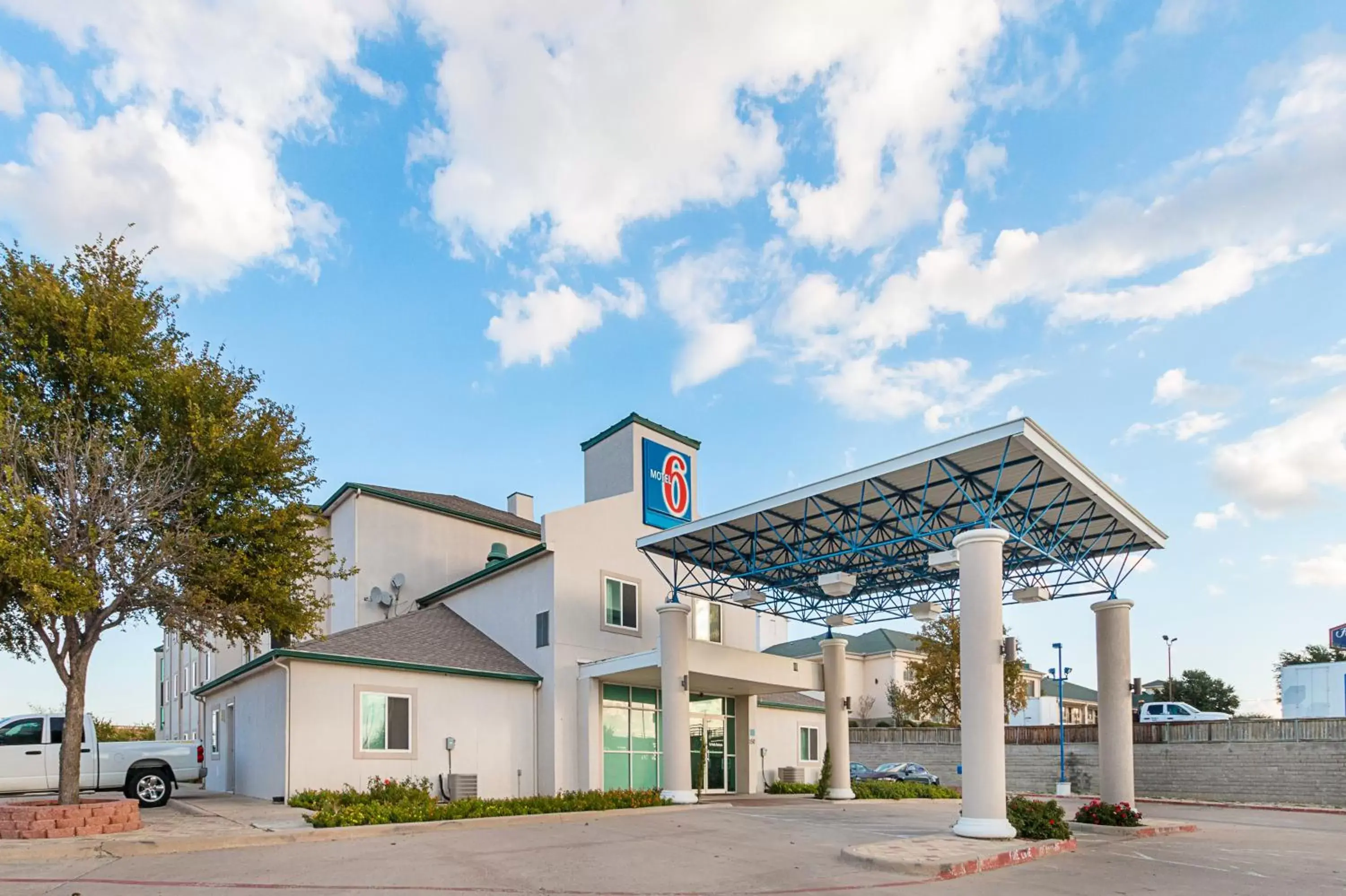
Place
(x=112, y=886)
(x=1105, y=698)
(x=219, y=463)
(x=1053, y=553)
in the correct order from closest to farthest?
1. (x=112, y=886)
2. (x=219, y=463)
3. (x=1105, y=698)
4. (x=1053, y=553)

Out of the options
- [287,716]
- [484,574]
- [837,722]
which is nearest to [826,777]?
[837,722]

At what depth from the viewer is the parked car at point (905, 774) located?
125 feet

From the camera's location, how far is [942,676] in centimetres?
4303

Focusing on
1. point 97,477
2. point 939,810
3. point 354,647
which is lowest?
point 939,810

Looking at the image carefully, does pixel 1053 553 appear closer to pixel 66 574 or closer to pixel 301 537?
pixel 301 537

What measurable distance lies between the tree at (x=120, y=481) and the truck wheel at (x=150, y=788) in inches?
131

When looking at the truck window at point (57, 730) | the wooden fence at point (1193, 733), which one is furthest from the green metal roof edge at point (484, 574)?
the wooden fence at point (1193, 733)

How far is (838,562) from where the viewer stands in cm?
2620

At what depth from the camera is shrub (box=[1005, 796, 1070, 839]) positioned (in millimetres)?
15039

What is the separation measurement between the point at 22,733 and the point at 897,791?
70.8 ft

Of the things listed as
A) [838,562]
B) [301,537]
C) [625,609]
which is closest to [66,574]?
[301,537]

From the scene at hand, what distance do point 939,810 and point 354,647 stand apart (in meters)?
14.2

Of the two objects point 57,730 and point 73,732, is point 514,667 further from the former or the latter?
point 73,732

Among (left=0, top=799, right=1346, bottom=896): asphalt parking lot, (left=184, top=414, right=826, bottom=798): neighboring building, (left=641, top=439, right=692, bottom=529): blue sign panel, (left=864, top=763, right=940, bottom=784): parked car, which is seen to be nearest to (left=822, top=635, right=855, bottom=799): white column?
(left=184, top=414, right=826, bottom=798): neighboring building
